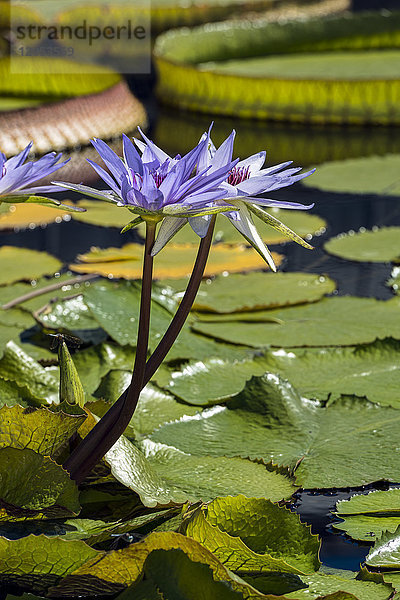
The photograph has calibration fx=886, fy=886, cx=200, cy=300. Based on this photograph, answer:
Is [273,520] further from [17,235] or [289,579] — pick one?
[17,235]

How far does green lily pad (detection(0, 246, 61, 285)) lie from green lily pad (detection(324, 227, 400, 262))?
517 millimetres

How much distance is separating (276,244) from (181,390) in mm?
695

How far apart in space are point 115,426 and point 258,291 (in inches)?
28.8

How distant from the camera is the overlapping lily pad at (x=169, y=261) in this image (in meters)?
1.56

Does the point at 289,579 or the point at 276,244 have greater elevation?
the point at 289,579

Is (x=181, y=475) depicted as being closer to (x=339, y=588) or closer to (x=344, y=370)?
(x=339, y=588)

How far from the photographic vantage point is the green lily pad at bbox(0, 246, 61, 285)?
5.06 feet

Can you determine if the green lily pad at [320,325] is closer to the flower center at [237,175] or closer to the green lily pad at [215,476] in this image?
the green lily pad at [215,476]

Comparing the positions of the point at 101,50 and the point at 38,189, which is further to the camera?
the point at 101,50

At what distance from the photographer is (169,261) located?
63.2 inches

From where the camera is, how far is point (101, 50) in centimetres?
Answer: 366

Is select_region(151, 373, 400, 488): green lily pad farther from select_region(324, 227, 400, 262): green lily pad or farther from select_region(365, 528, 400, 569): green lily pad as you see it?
select_region(324, 227, 400, 262): green lily pad

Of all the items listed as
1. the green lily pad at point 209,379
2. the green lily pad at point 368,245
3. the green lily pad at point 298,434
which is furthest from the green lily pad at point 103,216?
the green lily pad at point 298,434

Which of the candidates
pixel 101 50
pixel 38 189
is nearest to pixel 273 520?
pixel 38 189
